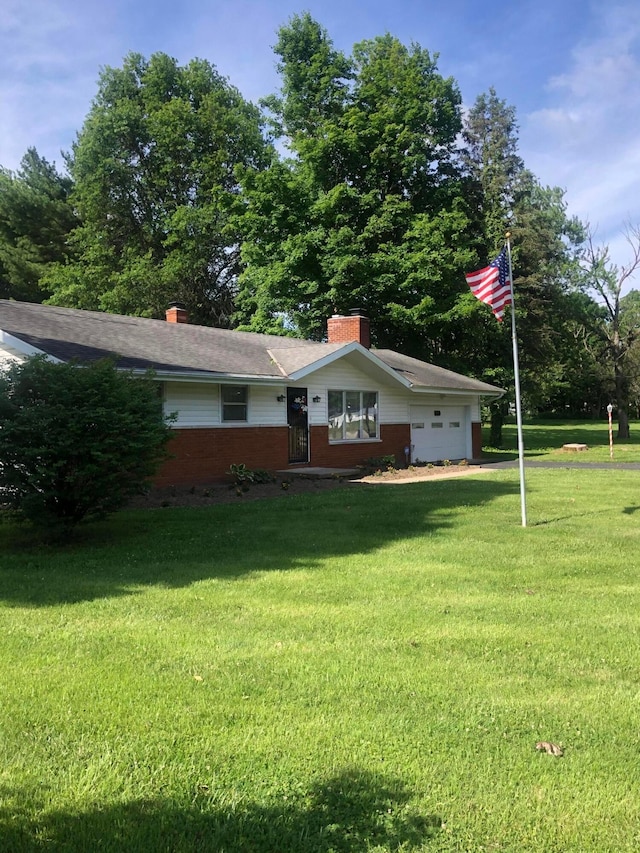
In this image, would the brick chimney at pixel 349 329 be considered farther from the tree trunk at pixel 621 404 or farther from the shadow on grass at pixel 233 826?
the tree trunk at pixel 621 404

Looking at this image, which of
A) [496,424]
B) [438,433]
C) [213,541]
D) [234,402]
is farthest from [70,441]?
[496,424]

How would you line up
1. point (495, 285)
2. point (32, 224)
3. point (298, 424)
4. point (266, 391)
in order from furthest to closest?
1. point (32, 224)
2. point (298, 424)
3. point (266, 391)
4. point (495, 285)

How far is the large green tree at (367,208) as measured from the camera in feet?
93.8

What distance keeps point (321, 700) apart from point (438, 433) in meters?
20.3

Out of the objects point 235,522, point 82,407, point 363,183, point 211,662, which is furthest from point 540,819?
point 363,183

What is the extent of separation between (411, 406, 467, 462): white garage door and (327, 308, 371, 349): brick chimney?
3.02 m

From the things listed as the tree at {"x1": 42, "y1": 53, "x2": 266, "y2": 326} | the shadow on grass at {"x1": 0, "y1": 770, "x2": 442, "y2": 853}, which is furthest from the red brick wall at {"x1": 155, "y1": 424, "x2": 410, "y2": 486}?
the tree at {"x1": 42, "y1": 53, "x2": 266, "y2": 326}

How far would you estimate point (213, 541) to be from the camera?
29.2ft

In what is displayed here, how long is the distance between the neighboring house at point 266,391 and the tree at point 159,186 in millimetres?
14091

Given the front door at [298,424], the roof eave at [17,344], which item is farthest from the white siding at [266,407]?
the roof eave at [17,344]

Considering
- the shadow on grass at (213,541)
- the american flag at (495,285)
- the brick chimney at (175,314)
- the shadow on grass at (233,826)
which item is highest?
the brick chimney at (175,314)

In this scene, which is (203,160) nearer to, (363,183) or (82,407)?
(363,183)

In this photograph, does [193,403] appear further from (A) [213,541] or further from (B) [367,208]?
(B) [367,208]

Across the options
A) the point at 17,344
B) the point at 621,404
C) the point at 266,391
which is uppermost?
the point at 17,344
